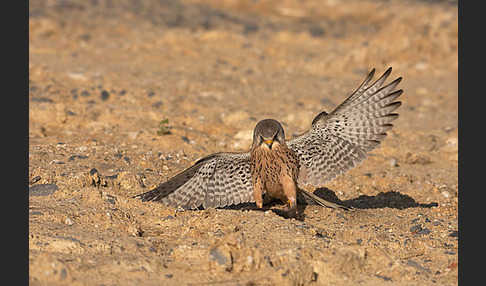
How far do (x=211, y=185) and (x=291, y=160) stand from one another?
29.0 inches

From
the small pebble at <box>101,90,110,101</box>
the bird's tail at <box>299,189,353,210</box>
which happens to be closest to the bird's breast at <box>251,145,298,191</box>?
the bird's tail at <box>299,189,353,210</box>

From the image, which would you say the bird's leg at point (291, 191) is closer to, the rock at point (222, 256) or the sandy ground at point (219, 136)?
the sandy ground at point (219, 136)

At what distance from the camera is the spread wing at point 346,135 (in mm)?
5281

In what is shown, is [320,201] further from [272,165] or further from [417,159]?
[417,159]

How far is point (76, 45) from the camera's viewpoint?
1070 cm

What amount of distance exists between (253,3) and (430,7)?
484 centimetres

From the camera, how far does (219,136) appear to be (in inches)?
300

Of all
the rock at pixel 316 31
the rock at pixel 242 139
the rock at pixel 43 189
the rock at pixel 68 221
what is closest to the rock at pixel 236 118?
the rock at pixel 242 139

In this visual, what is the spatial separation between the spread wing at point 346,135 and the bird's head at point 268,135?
25 cm

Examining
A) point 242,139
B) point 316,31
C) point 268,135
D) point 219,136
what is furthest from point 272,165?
point 316,31

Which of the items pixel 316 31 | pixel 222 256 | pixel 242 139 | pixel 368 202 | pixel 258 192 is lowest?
pixel 222 256

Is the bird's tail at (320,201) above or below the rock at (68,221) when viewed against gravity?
above

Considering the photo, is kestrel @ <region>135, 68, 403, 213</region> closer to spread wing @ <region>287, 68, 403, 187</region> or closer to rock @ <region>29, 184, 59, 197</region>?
spread wing @ <region>287, 68, 403, 187</region>

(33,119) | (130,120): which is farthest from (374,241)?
(33,119)
